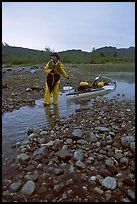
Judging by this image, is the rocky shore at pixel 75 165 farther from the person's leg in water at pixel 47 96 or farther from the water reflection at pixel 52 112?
the person's leg in water at pixel 47 96

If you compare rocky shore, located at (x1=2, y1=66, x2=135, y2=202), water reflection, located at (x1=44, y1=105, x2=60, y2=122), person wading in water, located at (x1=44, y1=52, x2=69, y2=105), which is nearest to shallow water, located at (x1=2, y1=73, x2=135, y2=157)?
water reflection, located at (x1=44, y1=105, x2=60, y2=122)

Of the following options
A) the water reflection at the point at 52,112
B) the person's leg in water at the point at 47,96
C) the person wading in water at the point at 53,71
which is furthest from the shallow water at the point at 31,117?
the person wading in water at the point at 53,71

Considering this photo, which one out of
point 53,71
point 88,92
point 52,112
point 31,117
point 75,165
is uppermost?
point 53,71

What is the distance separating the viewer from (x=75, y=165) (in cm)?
443

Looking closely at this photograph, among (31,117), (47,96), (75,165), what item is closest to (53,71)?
(47,96)

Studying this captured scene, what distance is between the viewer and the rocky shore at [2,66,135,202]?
3674mm

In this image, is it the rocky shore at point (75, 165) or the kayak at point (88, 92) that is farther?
the kayak at point (88, 92)

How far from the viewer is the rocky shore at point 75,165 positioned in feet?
12.1

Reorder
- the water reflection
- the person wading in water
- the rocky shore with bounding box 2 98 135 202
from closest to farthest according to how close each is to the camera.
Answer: the rocky shore with bounding box 2 98 135 202, the water reflection, the person wading in water

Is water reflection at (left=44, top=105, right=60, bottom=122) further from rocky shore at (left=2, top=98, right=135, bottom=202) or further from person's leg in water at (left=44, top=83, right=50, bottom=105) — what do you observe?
rocky shore at (left=2, top=98, right=135, bottom=202)

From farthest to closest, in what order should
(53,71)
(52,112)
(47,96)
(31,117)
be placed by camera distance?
(47,96), (53,71), (52,112), (31,117)

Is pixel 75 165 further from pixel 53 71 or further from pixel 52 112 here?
pixel 53 71

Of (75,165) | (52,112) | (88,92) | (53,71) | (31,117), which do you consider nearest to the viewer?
(75,165)

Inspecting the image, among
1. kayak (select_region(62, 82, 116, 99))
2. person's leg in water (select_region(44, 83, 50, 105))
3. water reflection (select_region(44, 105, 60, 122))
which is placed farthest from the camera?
kayak (select_region(62, 82, 116, 99))
